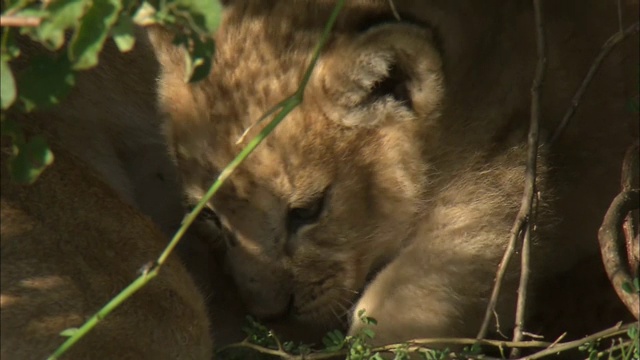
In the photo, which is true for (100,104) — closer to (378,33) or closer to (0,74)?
(378,33)

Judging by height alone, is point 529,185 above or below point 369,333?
above

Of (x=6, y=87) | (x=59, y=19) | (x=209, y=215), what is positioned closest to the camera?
(x=59, y=19)

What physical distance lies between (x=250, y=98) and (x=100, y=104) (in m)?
0.79

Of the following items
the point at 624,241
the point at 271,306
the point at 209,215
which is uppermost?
the point at 624,241

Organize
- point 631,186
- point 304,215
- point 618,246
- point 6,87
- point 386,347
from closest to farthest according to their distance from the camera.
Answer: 1. point 6,87
2. point 618,246
3. point 631,186
4. point 386,347
5. point 304,215

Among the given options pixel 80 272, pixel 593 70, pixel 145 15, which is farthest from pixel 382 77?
pixel 145 15

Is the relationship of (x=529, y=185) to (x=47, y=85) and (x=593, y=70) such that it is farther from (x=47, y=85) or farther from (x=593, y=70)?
(x=47, y=85)

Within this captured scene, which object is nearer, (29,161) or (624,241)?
(29,161)

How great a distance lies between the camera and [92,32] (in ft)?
6.53

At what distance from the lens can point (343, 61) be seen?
300cm

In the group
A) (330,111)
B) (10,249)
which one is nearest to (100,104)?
(330,111)

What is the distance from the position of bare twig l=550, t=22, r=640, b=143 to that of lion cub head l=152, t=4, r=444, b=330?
38cm

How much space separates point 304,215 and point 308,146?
239 millimetres

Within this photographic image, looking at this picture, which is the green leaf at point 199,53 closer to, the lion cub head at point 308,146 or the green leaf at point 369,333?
the lion cub head at point 308,146
